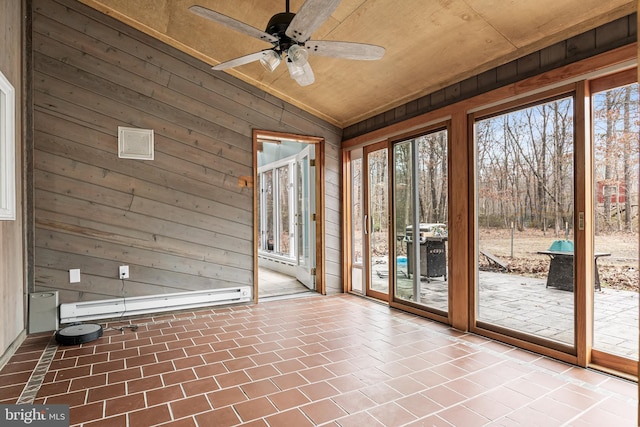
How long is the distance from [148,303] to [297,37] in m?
3.26

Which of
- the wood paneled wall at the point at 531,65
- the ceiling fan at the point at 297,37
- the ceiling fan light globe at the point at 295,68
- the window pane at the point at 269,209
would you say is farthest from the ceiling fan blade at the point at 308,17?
the window pane at the point at 269,209

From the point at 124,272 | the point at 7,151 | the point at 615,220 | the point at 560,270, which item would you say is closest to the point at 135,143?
the point at 7,151

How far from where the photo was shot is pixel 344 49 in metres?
2.48

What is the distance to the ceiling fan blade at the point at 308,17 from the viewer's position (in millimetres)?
1952

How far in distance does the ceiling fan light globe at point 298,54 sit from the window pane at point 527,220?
6.19ft

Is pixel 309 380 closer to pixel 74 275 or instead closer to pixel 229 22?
pixel 229 22

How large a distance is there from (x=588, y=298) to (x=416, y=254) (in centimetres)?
178

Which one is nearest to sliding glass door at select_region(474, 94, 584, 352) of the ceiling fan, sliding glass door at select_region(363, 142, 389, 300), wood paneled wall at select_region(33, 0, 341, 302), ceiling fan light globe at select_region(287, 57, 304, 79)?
sliding glass door at select_region(363, 142, 389, 300)

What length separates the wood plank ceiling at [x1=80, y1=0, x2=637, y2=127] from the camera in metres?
2.66

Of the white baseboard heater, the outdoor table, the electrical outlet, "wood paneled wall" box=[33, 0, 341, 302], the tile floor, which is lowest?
the tile floor

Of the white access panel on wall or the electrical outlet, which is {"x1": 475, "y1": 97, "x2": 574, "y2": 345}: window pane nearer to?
the white access panel on wall

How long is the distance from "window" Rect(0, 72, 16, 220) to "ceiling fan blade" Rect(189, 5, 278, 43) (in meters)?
1.85

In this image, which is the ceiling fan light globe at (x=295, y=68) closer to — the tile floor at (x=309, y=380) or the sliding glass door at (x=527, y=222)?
the sliding glass door at (x=527, y=222)

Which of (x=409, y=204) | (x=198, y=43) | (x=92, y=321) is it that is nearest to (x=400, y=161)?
(x=409, y=204)
